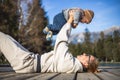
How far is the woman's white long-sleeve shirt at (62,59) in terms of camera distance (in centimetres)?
549

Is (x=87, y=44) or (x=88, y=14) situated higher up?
(x=87, y=44)

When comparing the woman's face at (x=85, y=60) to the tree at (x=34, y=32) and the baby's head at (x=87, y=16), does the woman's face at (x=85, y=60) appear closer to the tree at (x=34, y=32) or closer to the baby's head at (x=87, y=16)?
the baby's head at (x=87, y=16)

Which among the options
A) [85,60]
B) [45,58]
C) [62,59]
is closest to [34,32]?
[85,60]

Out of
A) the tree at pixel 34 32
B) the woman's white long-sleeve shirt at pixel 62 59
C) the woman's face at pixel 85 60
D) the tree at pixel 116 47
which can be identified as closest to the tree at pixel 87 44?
the tree at pixel 116 47

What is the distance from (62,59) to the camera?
217 inches

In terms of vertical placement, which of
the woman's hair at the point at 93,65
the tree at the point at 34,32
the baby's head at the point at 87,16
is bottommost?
the woman's hair at the point at 93,65

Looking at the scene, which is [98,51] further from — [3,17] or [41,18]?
[3,17]

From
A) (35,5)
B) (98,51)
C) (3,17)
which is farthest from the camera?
(98,51)

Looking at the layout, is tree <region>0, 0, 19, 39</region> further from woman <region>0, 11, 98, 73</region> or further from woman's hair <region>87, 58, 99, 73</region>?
woman <region>0, 11, 98, 73</region>

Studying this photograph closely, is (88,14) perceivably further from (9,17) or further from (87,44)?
(87,44)

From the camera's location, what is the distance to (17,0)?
111 feet

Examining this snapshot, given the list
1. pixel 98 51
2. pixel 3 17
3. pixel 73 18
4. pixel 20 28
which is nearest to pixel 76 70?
pixel 73 18

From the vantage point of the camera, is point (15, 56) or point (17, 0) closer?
point (15, 56)

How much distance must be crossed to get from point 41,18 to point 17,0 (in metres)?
5.19
